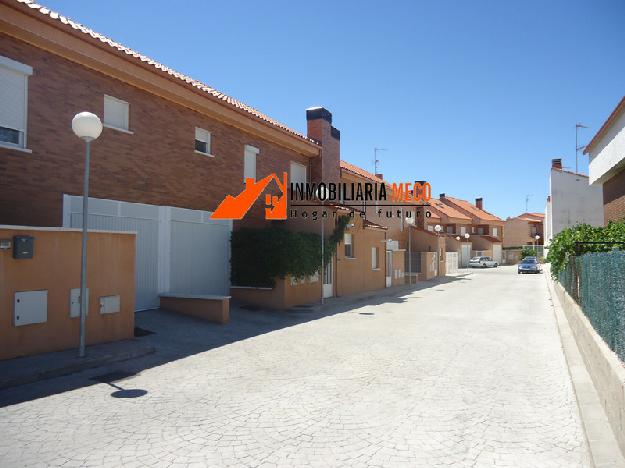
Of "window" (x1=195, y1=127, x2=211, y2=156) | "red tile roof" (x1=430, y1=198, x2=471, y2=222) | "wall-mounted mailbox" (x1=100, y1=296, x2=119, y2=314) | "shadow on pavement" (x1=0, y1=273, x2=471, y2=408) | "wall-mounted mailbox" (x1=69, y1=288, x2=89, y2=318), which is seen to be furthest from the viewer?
"red tile roof" (x1=430, y1=198, x2=471, y2=222)

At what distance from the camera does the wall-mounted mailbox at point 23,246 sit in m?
7.30

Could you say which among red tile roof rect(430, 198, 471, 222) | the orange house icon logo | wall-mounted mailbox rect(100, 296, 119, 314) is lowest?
wall-mounted mailbox rect(100, 296, 119, 314)

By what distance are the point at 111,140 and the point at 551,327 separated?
11.9 metres

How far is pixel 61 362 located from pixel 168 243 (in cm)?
599

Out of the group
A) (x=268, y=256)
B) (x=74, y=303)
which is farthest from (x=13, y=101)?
(x=268, y=256)

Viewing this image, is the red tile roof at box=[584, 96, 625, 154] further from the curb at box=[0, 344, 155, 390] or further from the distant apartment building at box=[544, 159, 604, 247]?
the distant apartment building at box=[544, 159, 604, 247]

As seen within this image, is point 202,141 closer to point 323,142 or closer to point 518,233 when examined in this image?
point 323,142

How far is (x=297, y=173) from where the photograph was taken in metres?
20.1

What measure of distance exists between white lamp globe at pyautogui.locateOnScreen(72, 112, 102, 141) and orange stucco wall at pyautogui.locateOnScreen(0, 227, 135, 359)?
171cm

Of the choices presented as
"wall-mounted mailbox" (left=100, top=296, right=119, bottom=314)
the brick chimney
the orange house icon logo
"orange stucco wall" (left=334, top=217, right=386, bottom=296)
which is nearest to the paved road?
"wall-mounted mailbox" (left=100, top=296, right=119, bottom=314)

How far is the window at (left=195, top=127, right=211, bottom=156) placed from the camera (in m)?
14.4

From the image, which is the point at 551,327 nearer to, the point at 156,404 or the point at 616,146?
the point at 616,146

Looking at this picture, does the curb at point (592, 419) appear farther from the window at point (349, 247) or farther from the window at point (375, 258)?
the window at point (375, 258)

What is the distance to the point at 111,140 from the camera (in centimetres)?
1137
